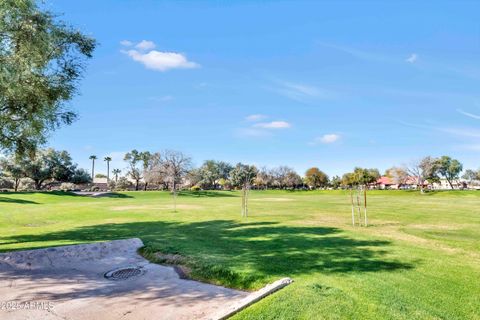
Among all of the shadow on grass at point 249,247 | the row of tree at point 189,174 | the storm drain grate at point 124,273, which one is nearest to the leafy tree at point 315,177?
the row of tree at point 189,174

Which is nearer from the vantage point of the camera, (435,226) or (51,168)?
(435,226)

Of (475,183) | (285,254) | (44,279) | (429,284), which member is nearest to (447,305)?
(429,284)

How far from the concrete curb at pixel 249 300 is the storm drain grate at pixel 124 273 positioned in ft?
14.1

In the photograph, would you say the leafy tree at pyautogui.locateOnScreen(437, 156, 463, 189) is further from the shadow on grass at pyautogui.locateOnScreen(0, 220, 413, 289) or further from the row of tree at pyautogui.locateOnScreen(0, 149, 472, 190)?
the shadow on grass at pyautogui.locateOnScreen(0, 220, 413, 289)

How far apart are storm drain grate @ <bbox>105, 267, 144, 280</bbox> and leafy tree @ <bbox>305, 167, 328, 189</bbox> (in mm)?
130158

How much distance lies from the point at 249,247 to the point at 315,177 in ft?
420

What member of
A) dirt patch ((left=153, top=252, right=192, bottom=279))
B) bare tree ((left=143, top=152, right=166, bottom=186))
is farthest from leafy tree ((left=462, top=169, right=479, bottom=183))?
dirt patch ((left=153, top=252, right=192, bottom=279))

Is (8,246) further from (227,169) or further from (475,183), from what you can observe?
(475,183)

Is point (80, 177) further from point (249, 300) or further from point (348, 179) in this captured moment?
point (249, 300)

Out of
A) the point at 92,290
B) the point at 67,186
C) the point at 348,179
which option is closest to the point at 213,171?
the point at 348,179

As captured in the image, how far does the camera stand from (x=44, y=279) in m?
9.79

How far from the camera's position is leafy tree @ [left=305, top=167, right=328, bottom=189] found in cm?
13775

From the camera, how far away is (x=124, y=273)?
10531 mm

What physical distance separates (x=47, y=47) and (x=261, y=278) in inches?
508
